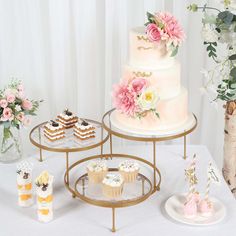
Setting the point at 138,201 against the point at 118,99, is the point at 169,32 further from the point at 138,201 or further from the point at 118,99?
the point at 138,201

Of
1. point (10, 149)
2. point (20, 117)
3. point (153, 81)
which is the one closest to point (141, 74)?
point (153, 81)

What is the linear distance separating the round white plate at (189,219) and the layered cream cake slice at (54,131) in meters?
0.48

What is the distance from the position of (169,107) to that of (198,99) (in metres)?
0.91

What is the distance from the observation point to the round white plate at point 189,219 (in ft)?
5.54

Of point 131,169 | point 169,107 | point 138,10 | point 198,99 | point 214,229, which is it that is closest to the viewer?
point 214,229

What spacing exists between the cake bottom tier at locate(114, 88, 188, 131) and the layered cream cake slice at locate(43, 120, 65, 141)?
0.93 ft

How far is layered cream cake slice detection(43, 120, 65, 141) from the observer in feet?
6.45

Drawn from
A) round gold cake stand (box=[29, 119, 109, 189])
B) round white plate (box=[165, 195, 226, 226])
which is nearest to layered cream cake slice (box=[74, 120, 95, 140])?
round gold cake stand (box=[29, 119, 109, 189])

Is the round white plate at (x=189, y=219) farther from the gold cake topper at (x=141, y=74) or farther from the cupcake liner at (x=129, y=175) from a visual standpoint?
the gold cake topper at (x=141, y=74)

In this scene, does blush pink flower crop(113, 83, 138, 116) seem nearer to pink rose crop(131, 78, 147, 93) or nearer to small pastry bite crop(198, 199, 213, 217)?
pink rose crop(131, 78, 147, 93)

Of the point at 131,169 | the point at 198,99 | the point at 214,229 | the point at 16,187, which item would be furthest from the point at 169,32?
the point at 198,99

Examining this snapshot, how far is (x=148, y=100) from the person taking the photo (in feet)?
5.59

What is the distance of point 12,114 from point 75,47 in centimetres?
60

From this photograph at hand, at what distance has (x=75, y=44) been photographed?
2.48 m
